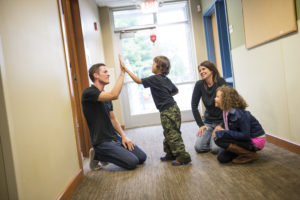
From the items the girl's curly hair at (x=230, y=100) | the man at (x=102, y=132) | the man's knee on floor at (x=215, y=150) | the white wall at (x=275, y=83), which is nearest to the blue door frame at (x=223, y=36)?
the white wall at (x=275, y=83)

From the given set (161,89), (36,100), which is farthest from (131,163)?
(36,100)

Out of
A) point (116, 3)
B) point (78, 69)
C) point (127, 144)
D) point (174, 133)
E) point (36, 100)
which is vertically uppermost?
point (116, 3)

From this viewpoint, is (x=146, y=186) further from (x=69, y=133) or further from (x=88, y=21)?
(x=88, y=21)

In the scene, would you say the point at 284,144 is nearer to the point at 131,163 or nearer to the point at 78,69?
the point at 131,163

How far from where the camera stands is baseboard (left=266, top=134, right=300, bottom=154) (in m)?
2.30

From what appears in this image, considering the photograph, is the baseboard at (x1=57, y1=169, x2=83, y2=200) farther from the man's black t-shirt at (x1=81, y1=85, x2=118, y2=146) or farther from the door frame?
the door frame

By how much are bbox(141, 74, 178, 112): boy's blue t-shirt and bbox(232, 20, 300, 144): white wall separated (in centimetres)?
102

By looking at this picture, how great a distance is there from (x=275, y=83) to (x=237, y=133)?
0.73 metres

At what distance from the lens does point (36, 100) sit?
1.64 m

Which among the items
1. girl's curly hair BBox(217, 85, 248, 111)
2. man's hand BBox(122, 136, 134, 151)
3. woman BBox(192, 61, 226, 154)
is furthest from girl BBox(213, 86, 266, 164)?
man's hand BBox(122, 136, 134, 151)

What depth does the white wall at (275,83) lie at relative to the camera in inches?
88.0

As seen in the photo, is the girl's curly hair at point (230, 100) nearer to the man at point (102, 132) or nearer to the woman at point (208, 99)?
the woman at point (208, 99)

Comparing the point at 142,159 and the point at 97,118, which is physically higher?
the point at 97,118

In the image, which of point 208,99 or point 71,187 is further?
point 208,99
